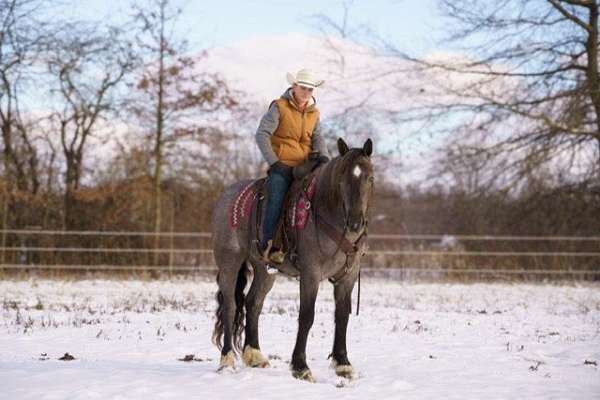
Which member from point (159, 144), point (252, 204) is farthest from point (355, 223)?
point (159, 144)

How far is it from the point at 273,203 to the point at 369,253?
1537 cm

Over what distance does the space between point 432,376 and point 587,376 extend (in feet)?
4.70

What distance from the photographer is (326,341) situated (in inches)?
350

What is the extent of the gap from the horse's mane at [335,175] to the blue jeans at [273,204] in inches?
19.0

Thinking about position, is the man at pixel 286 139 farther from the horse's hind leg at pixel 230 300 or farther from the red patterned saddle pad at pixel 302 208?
the horse's hind leg at pixel 230 300

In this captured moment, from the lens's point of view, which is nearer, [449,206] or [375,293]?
[375,293]

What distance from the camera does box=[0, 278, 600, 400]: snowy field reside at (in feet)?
19.8

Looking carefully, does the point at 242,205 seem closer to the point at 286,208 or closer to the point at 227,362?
the point at 286,208

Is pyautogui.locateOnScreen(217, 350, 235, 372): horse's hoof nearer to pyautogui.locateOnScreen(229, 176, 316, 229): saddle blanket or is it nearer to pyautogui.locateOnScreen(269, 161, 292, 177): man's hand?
pyautogui.locateOnScreen(229, 176, 316, 229): saddle blanket

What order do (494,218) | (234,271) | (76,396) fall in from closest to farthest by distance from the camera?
(76,396) → (234,271) → (494,218)

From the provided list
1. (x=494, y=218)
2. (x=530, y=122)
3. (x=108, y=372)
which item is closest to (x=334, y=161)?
(x=108, y=372)

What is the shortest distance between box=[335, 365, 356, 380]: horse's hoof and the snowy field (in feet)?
Answer: 0.27

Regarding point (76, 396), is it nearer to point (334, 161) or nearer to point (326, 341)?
point (334, 161)

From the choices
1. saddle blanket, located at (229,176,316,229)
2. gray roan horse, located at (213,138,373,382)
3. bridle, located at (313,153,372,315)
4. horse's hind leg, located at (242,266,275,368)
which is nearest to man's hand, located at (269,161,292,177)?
gray roan horse, located at (213,138,373,382)
